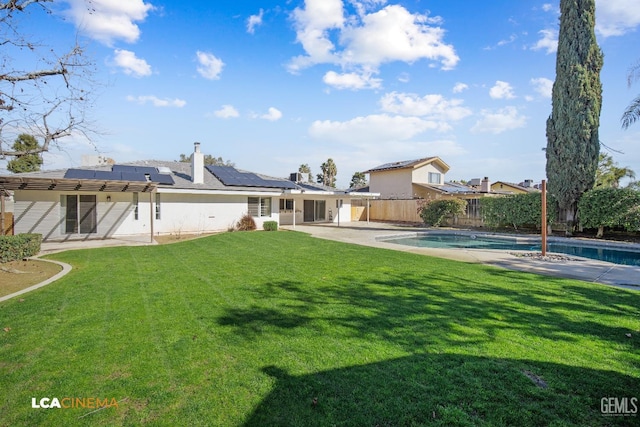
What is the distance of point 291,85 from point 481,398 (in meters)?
18.1

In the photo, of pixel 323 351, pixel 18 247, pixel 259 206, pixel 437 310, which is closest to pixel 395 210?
pixel 259 206

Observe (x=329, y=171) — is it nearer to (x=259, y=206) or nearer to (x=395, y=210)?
(x=395, y=210)

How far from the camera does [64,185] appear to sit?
1316cm

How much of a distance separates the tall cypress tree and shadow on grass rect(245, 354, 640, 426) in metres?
18.2

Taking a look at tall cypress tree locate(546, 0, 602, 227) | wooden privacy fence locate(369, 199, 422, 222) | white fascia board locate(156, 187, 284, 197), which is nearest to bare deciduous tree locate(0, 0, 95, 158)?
white fascia board locate(156, 187, 284, 197)

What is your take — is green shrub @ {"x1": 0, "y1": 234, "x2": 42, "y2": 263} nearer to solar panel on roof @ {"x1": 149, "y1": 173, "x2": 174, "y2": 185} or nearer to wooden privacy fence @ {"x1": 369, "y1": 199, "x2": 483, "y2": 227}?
solar panel on roof @ {"x1": 149, "y1": 173, "x2": 174, "y2": 185}

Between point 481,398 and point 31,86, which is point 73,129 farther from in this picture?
point 481,398

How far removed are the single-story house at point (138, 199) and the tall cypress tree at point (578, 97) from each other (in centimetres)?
1401

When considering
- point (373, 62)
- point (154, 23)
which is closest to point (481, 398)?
point (154, 23)

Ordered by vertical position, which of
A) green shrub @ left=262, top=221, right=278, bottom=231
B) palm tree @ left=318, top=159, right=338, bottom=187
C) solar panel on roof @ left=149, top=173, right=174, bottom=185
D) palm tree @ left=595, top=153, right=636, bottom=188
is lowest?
green shrub @ left=262, top=221, right=278, bottom=231

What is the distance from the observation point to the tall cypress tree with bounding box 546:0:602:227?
1678cm

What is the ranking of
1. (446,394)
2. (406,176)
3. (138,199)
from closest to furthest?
(446,394) → (138,199) → (406,176)

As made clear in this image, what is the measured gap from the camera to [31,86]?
7496 millimetres

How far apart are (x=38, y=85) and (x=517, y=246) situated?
18519 mm
